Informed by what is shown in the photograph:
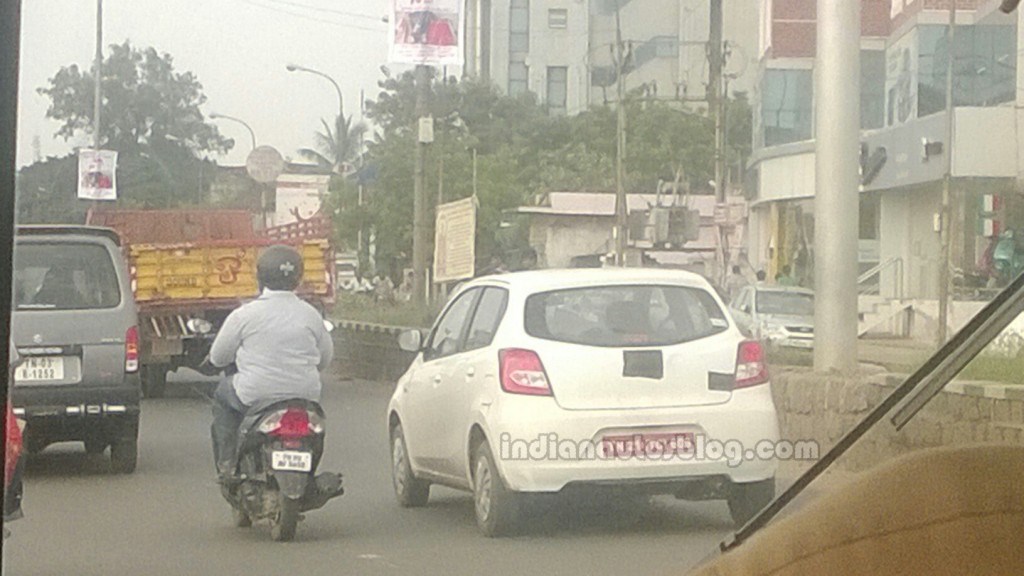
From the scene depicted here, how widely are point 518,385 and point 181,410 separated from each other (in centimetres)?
45

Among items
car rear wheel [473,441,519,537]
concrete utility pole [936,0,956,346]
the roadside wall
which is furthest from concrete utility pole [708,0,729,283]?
car rear wheel [473,441,519,537]

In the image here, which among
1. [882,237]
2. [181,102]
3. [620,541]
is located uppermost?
[181,102]

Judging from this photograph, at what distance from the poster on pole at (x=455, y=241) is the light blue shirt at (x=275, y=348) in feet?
0.60

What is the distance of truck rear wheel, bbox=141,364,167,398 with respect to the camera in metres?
2.11

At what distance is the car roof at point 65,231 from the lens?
81.0 inches

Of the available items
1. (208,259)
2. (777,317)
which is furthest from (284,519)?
(777,317)

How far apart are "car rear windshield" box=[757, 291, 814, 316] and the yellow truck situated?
1.80 ft

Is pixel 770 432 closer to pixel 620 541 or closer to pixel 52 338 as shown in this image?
pixel 620 541

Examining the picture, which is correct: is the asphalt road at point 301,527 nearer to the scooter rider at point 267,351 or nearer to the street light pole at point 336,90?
the scooter rider at point 267,351

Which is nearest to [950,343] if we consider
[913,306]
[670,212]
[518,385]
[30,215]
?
[913,306]

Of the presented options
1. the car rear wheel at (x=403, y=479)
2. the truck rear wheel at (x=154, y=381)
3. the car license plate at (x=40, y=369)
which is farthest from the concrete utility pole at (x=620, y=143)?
the car license plate at (x=40, y=369)

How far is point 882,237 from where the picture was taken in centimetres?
193

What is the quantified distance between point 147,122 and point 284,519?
1.78ft

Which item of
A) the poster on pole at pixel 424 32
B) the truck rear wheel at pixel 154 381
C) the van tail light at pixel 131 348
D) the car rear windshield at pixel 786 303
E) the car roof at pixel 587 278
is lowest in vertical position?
the truck rear wheel at pixel 154 381
